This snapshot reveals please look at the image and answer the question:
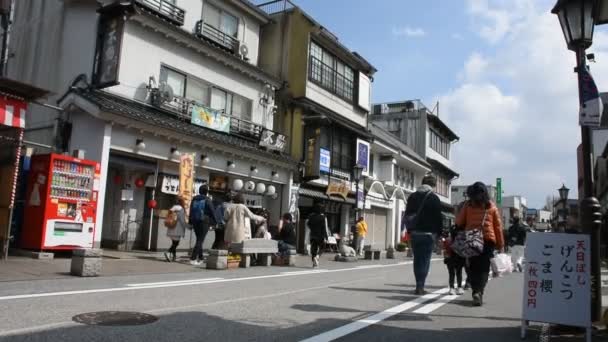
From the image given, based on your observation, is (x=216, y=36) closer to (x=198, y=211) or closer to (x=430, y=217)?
(x=198, y=211)

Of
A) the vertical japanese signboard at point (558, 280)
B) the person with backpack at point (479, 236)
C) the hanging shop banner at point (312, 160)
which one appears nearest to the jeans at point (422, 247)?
the person with backpack at point (479, 236)

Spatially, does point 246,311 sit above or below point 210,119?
below

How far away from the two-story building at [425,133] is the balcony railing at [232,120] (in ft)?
78.6

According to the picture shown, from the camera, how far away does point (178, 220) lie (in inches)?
518

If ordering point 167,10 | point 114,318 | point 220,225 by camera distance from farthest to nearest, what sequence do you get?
point 167,10, point 220,225, point 114,318

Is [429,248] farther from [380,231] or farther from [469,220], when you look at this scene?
[380,231]

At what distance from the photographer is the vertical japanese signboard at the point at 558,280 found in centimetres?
530

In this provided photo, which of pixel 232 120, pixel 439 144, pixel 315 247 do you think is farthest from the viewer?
pixel 439 144

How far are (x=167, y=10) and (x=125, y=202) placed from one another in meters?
6.56

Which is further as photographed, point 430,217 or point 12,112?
point 12,112

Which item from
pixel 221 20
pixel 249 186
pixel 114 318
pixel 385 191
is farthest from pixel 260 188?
pixel 114 318

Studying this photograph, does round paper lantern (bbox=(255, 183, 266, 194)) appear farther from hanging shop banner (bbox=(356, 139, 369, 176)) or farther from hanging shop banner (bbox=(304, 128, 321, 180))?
hanging shop banner (bbox=(356, 139, 369, 176))

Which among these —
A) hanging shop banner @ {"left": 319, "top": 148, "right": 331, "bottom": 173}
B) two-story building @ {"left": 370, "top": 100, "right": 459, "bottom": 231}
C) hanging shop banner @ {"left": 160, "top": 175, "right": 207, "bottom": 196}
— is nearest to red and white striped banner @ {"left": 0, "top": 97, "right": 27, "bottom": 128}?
hanging shop banner @ {"left": 160, "top": 175, "right": 207, "bottom": 196}

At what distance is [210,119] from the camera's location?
17.7 meters
